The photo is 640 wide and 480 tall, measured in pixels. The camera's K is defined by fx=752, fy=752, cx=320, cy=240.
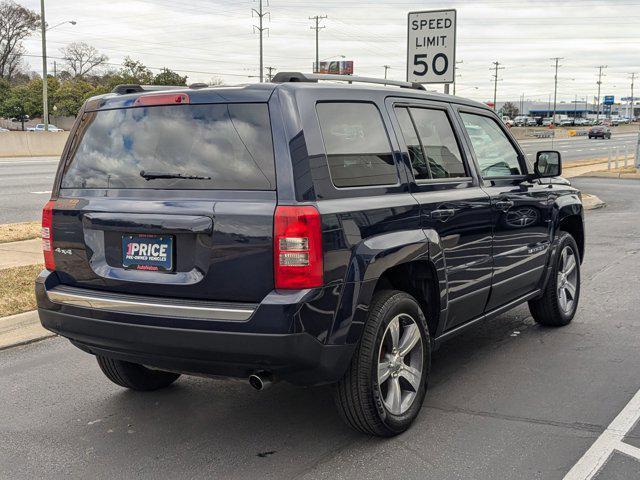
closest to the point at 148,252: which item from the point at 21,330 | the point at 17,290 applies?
the point at 21,330

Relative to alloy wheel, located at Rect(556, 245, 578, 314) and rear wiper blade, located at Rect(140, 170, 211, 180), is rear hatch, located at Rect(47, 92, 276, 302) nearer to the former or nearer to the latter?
rear wiper blade, located at Rect(140, 170, 211, 180)

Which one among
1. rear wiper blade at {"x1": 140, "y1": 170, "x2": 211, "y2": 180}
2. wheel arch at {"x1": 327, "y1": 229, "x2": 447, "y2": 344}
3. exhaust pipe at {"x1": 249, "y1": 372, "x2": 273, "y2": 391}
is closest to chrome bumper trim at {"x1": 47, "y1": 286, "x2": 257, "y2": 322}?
exhaust pipe at {"x1": 249, "y1": 372, "x2": 273, "y2": 391}

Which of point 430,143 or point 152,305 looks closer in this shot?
point 152,305

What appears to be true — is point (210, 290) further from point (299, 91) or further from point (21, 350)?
point (21, 350)

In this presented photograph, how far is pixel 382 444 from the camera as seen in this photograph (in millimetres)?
4102

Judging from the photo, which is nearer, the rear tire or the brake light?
the brake light

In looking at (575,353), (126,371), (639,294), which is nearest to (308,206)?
(126,371)

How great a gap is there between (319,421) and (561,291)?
307 cm

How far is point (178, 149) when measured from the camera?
154 inches

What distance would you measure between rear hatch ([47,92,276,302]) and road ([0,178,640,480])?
35.9 inches

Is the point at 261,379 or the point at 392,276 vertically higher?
the point at 392,276

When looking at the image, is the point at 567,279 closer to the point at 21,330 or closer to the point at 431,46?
the point at 21,330

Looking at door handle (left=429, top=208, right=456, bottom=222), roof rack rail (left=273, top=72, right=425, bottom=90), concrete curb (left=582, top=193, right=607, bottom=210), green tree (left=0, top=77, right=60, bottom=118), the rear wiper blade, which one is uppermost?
green tree (left=0, top=77, right=60, bottom=118)

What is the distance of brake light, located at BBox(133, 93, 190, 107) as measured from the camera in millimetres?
3957
